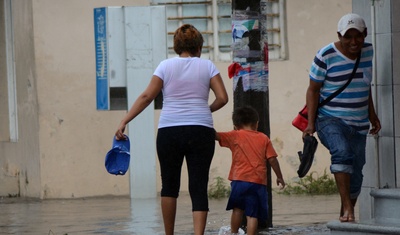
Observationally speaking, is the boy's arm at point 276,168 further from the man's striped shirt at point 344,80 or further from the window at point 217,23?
the window at point 217,23

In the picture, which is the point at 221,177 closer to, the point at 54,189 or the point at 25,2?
the point at 54,189

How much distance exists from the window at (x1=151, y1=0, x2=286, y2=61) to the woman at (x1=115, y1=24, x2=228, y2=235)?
24.4 ft

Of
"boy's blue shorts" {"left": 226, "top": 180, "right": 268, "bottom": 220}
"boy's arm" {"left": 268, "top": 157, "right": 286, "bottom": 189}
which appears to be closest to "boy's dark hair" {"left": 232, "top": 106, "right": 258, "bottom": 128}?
"boy's arm" {"left": 268, "top": 157, "right": 286, "bottom": 189}

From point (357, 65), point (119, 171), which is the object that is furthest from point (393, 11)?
point (119, 171)

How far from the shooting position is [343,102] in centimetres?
943

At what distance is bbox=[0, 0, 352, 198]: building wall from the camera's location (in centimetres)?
1667

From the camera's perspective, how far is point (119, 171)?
31.8 ft

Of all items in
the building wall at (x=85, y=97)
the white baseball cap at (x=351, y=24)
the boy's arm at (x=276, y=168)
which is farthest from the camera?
the building wall at (x=85, y=97)

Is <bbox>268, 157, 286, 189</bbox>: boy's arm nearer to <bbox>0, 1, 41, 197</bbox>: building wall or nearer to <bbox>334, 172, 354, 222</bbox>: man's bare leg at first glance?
<bbox>334, 172, 354, 222</bbox>: man's bare leg

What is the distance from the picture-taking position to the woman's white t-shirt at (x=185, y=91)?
9.38 metres

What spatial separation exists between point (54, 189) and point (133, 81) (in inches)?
105

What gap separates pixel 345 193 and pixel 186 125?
1262mm

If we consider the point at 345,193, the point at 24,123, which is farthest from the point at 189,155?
the point at 24,123

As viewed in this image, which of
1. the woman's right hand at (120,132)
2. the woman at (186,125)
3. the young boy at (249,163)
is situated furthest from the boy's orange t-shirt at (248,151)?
the woman's right hand at (120,132)
